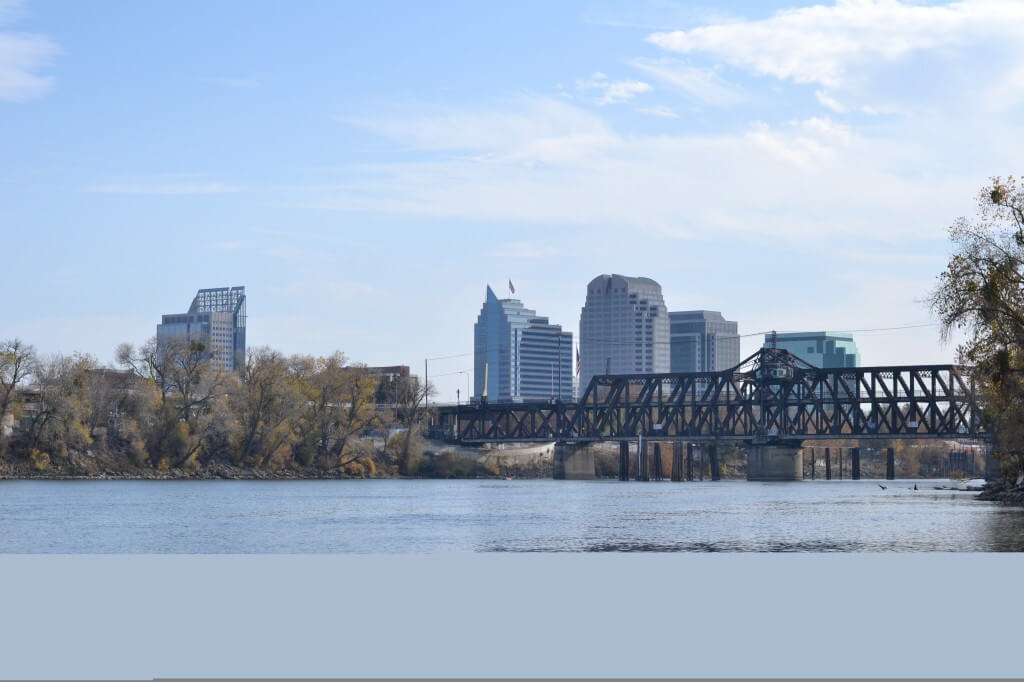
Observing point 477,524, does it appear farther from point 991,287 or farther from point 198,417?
point 198,417

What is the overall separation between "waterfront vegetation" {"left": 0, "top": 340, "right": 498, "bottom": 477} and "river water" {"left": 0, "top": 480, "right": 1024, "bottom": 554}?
39.5 metres

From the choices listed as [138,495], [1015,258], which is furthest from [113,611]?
[138,495]

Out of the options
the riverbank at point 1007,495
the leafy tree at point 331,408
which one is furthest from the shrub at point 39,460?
the riverbank at point 1007,495

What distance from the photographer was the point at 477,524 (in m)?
71.4

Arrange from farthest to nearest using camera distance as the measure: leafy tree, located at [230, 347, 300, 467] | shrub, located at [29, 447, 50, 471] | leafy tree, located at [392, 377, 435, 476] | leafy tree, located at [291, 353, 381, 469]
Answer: leafy tree, located at [392, 377, 435, 476]
leafy tree, located at [291, 353, 381, 469]
leafy tree, located at [230, 347, 300, 467]
shrub, located at [29, 447, 50, 471]

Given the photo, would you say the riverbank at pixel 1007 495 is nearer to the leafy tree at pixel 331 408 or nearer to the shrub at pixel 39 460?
the leafy tree at pixel 331 408

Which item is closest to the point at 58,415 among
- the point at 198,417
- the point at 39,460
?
the point at 39,460

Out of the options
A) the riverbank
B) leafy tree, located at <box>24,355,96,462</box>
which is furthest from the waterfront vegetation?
the riverbank

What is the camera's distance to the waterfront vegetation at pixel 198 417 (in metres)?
152

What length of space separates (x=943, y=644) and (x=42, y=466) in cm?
13758

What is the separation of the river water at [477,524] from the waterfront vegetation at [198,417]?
39500 millimetres

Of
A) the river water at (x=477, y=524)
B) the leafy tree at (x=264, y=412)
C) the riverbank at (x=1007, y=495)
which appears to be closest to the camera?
the river water at (x=477, y=524)

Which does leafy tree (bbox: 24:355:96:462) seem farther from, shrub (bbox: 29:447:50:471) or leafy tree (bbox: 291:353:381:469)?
leafy tree (bbox: 291:353:381:469)

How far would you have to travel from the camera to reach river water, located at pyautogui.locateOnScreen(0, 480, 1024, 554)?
178 feet
